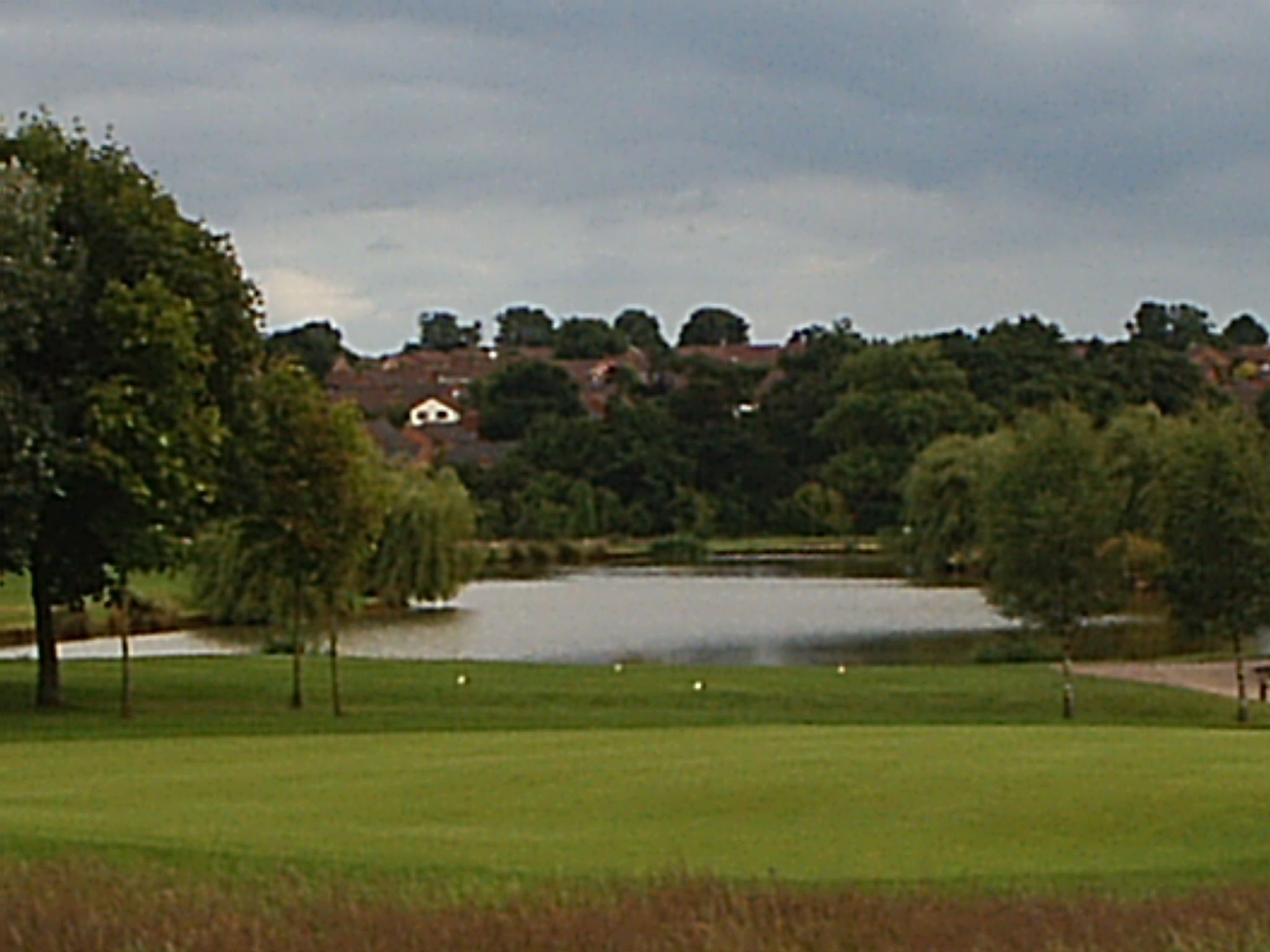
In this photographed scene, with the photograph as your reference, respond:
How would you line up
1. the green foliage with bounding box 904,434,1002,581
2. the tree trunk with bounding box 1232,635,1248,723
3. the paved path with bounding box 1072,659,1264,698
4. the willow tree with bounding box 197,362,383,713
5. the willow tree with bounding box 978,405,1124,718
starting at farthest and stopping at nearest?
1. the green foliage with bounding box 904,434,1002,581
2. the paved path with bounding box 1072,659,1264,698
3. the willow tree with bounding box 978,405,1124,718
4. the tree trunk with bounding box 1232,635,1248,723
5. the willow tree with bounding box 197,362,383,713

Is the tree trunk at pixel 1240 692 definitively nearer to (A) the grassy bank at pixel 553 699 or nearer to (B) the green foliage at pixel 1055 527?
(A) the grassy bank at pixel 553 699

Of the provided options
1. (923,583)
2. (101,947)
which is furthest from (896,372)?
(101,947)

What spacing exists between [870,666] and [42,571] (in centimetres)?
1980

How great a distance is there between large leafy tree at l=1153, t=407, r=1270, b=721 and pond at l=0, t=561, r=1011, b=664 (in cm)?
1349

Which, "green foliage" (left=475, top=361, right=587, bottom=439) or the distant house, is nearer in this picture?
"green foliage" (left=475, top=361, right=587, bottom=439)

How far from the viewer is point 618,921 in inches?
371

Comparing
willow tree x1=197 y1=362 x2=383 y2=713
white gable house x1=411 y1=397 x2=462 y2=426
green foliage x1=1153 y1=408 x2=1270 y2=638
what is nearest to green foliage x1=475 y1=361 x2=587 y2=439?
white gable house x1=411 y1=397 x2=462 y2=426

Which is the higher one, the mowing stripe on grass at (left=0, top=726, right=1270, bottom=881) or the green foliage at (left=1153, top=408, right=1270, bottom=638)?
the green foliage at (left=1153, top=408, right=1270, bottom=638)

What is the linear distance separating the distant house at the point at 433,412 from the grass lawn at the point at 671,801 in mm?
135431

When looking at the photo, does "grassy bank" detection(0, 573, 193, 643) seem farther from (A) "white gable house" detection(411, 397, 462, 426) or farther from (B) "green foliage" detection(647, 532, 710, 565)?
(A) "white gable house" detection(411, 397, 462, 426)

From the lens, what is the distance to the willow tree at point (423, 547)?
6281 cm

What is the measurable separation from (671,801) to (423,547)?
48.9 m

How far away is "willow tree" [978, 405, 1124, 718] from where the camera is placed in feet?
131

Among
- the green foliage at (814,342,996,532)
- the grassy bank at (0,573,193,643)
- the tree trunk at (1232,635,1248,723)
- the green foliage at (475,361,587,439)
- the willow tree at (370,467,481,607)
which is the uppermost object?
the green foliage at (475,361,587,439)
